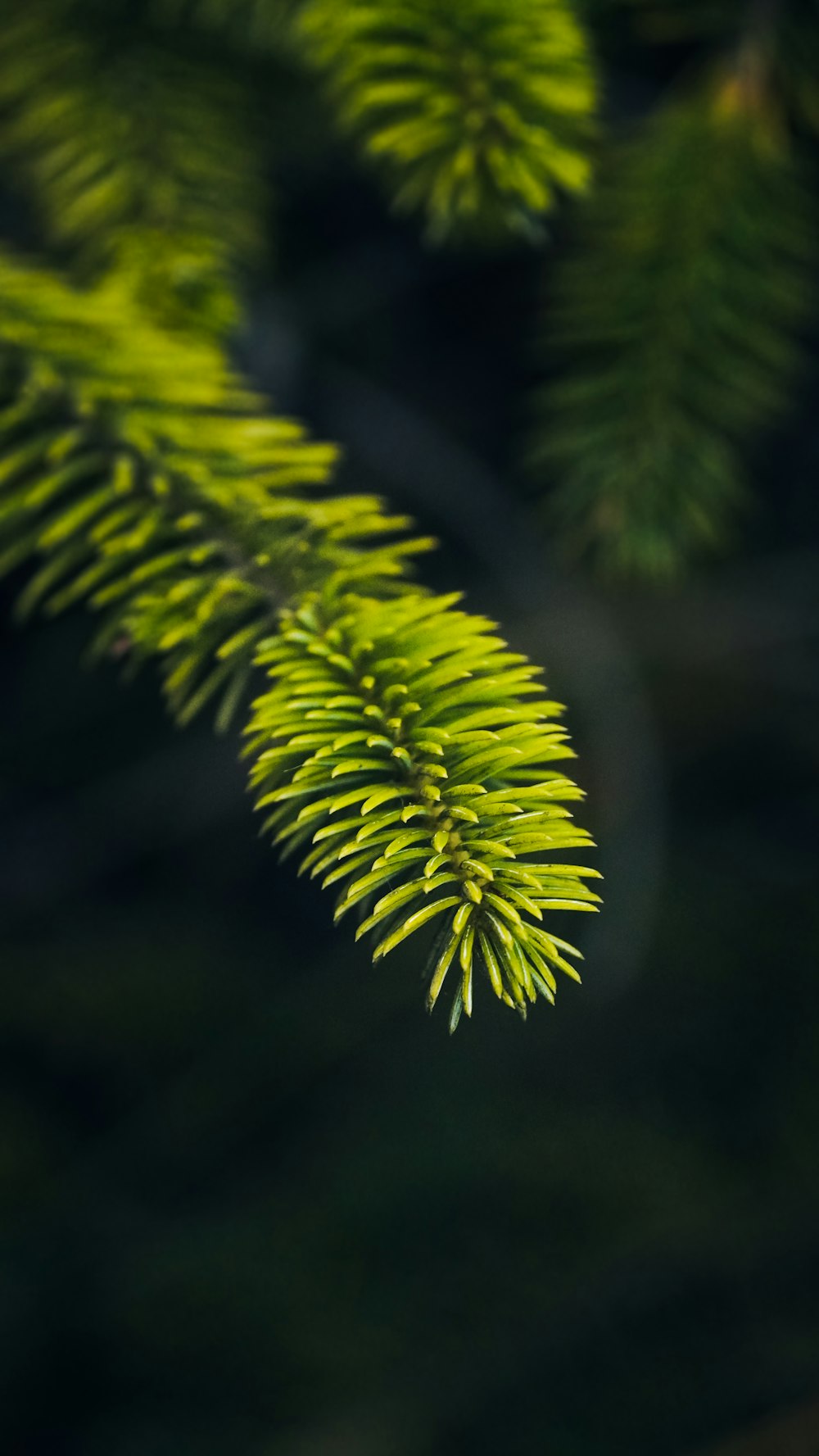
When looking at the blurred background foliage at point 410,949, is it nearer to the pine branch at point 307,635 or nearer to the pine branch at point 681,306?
the pine branch at point 681,306

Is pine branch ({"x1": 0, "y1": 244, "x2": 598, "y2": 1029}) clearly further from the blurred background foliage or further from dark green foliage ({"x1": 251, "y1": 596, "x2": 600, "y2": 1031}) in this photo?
the blurred background foliage

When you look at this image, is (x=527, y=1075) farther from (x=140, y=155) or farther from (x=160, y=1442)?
(x=140, y=155)

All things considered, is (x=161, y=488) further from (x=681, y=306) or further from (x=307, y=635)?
(x=681, y=306)

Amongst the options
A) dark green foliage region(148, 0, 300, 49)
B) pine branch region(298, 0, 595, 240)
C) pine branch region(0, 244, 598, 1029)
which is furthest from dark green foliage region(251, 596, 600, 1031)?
dark green foliage region(148, 0, 300, 49)

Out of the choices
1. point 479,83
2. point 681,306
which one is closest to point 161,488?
point 479,83

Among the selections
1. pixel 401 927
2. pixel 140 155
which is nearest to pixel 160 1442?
pixel 401 927

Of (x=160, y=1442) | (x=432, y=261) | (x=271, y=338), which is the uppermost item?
(x=432, y=261)

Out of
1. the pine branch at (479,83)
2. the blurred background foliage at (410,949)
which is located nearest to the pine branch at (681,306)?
the blurred background foliage at (410,949)
